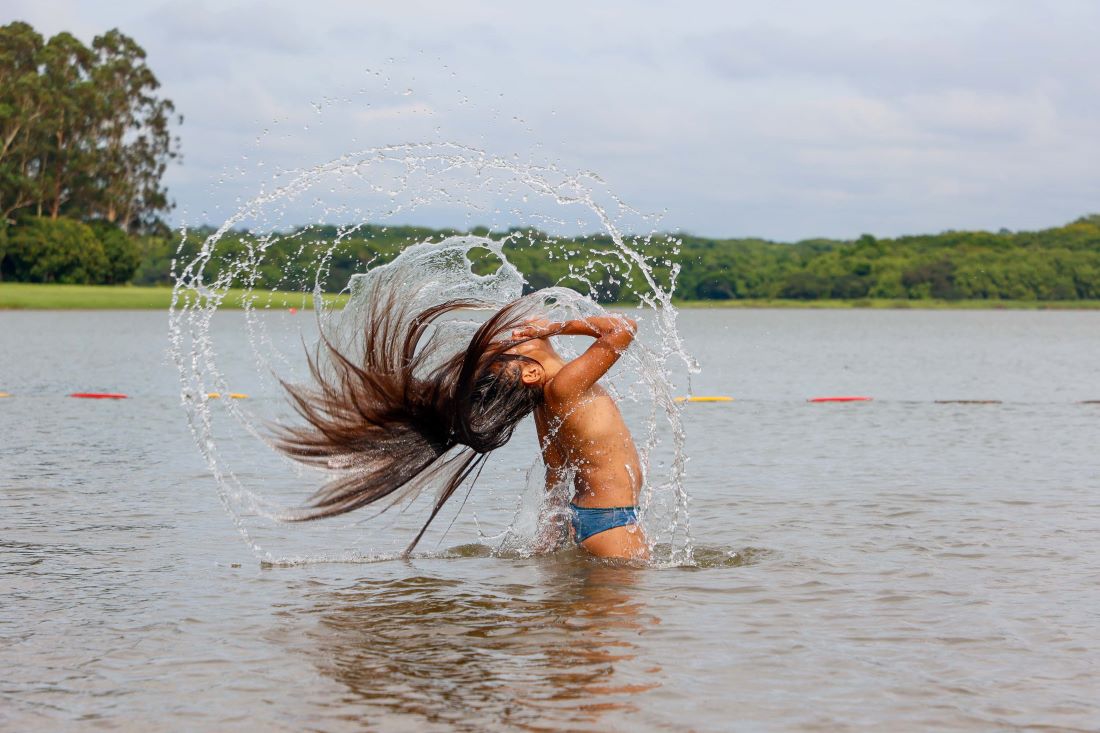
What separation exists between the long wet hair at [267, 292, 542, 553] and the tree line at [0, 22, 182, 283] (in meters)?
98.4

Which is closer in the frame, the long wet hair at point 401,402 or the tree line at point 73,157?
the long wet hair at point 401,402

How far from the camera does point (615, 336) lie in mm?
8836

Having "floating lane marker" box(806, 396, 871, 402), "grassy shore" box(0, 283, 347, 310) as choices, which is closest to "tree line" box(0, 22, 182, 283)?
"grassy shore" box(0, 283, 347, 310)

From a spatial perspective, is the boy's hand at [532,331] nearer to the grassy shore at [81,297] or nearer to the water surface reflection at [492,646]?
the water surface reflection at [492,646]

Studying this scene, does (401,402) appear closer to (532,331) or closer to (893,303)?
(532,331)

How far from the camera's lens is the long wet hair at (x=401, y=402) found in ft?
30.0

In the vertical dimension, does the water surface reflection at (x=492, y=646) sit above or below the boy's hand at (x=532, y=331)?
below

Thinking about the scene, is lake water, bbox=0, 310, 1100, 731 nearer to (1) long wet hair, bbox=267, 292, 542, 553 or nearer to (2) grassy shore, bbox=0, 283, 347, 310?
(1) long wet hair, bbox=267, 292, 542, 553

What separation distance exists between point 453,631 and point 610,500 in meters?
1.70

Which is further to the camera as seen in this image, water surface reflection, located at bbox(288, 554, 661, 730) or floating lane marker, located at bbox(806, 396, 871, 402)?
floating lane marker, located at bbox(806, 396, 871, 402)

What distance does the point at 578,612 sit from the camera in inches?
339

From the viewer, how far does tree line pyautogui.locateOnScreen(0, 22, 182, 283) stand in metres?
101

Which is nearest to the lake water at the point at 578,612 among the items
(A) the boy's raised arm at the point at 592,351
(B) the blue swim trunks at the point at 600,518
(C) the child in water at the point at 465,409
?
(B) the blue swim trunks at the point at 600,518

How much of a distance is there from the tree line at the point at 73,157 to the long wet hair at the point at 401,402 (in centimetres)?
9836
